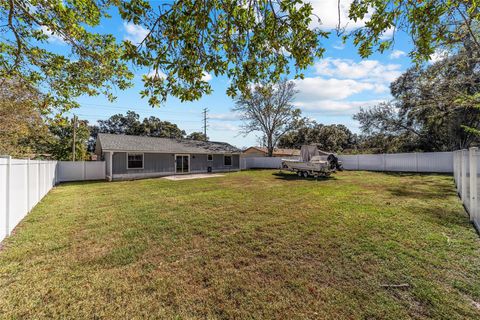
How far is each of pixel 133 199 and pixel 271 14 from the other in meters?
8.03

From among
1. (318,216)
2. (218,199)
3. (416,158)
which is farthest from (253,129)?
(318,216)

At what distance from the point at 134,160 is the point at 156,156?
1764 millimetres

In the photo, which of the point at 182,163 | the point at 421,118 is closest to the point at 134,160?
the point at 182,163

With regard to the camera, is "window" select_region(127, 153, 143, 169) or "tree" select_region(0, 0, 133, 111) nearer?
"tree" select_region(0, 0, 133, 111)

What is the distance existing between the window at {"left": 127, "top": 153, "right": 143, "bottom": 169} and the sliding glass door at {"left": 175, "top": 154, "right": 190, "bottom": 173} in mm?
3105

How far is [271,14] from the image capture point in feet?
10.8

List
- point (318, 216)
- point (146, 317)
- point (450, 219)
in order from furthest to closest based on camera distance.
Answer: point (318, 216), point (450, 219), point (146, 317)

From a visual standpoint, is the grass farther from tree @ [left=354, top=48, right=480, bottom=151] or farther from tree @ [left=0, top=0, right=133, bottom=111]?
tree @ [left=354, top=48, right=480, bottom=151]

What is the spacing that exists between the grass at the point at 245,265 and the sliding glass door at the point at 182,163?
13.2m

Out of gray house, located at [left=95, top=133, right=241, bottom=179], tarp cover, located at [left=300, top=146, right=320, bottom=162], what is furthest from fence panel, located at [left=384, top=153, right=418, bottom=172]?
gray house, located at [left=95, top=133, right=241, bottom=179]

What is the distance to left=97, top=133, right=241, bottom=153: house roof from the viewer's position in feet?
53.3

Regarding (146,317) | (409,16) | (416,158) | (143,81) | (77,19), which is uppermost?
(77,19)

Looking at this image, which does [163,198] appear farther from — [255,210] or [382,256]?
[382,256]

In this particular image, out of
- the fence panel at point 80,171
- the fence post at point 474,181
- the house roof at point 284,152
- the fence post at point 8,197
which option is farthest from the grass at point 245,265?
the house roof at point 284,152
